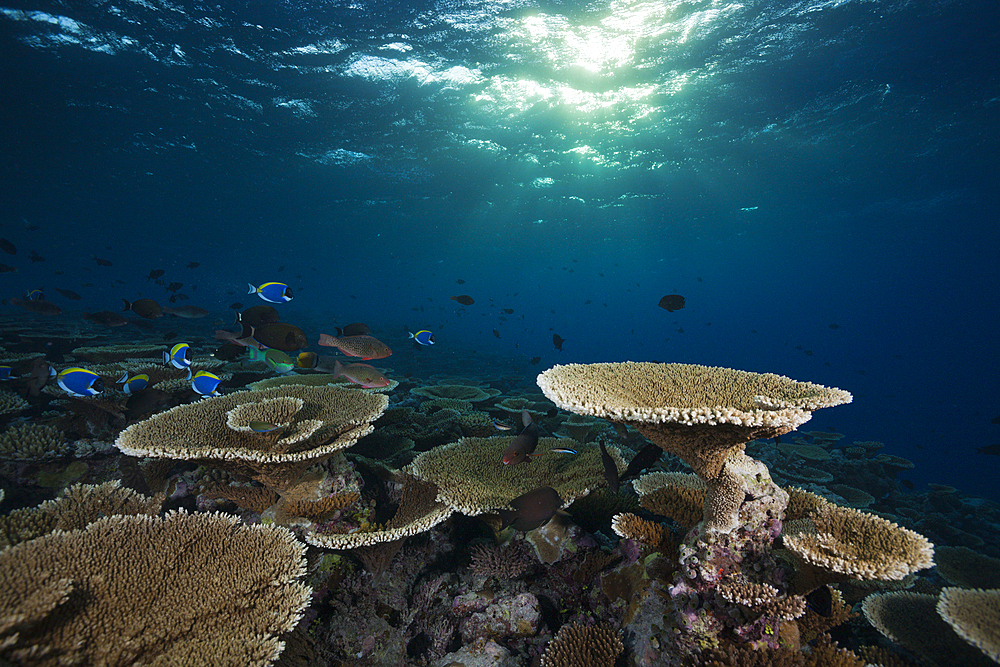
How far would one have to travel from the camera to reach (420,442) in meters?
6.07

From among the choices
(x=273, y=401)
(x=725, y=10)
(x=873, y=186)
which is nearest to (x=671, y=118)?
(x=725, y=10)

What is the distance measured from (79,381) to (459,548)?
478 cm

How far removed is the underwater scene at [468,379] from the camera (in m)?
2.55

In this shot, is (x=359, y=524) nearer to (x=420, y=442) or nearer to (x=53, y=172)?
(x=420, y=442)

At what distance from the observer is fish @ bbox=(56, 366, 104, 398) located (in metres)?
4.16

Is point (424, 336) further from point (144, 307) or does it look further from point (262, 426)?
point (144, 307)

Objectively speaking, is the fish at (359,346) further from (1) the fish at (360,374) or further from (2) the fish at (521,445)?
(2) the fish at (521,445)

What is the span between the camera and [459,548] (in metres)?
4.19

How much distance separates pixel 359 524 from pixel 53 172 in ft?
142

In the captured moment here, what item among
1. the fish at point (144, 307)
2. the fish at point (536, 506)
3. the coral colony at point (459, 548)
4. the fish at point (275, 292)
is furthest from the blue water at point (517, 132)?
the fish at point (536, 506)

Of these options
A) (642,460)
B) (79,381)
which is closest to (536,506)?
(642,460)

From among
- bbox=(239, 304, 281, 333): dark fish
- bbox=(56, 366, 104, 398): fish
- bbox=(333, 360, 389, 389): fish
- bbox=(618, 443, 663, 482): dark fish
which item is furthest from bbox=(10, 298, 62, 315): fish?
bbox=(618, 443, 663, 482): dark fish

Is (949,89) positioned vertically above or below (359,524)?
above

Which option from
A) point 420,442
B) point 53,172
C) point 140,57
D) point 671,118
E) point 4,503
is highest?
point 671,118
